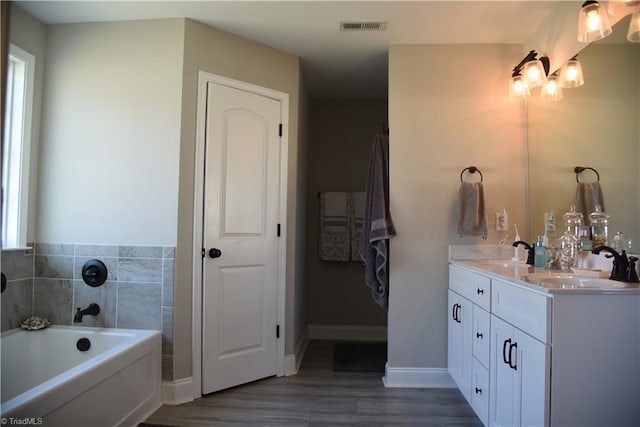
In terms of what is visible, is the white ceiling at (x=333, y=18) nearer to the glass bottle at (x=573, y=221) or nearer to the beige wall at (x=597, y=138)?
the beige wall at (x=597, y=138)

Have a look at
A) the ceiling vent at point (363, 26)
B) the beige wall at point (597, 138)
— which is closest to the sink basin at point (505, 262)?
the beige wall at point (597, 138)

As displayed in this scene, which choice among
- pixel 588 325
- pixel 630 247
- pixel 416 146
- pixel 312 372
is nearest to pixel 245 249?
pixel 312 372

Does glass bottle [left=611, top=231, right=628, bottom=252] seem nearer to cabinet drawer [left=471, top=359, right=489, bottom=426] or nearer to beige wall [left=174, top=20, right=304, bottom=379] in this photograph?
cabinet drawer [left=471, top=359, right=489, bottom=426]

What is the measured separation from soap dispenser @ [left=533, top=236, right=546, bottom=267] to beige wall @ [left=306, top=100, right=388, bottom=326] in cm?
177

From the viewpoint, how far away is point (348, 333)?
3.55 meters

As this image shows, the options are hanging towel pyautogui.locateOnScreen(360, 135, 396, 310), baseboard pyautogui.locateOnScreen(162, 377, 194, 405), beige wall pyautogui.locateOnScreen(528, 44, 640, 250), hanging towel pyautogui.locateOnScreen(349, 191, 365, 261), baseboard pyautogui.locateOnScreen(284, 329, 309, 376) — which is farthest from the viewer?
hanging towel pyautogui.locateOnScreen(349, 191, 365, 261)

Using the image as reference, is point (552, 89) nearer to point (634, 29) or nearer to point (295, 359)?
point (634, 29)

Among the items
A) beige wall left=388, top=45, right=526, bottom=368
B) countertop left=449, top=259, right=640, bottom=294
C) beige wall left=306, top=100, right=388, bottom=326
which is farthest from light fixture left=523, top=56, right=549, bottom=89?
beige wall left=306, top=100, right=388, bottom=326

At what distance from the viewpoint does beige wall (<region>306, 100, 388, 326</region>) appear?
3.59m

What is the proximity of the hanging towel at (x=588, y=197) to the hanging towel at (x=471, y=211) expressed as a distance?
21.4 inches

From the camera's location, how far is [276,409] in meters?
2.13

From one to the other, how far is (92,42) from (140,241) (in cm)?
137

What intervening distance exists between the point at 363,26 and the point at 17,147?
2358 mm

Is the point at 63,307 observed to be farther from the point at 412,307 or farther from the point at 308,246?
the point at 412,307
